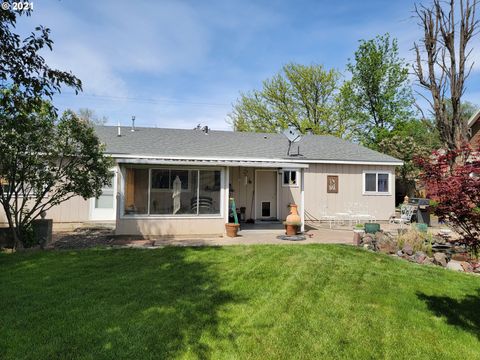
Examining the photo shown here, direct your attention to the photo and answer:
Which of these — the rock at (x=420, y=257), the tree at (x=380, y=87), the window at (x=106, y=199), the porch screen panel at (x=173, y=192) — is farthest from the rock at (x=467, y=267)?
the tree at (x=380, y=87)

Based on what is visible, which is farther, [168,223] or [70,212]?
[70,212]

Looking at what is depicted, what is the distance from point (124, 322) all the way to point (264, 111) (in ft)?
107

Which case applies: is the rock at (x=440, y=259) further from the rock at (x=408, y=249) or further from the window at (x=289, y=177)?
the window at (x=289, y=177)

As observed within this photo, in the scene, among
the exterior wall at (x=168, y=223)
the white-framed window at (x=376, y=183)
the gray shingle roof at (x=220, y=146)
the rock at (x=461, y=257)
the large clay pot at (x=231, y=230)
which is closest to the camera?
the rock at (x=461, y=257)

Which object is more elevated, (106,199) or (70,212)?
(106,199)

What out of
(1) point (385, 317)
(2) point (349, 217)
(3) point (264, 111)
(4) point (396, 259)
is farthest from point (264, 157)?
(3) point (264, 111)

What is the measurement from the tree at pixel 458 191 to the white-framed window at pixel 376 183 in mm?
11757

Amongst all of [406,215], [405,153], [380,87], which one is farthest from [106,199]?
[380,87]

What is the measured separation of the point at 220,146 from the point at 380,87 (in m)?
22.6

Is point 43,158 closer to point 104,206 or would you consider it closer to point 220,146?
point 104,206

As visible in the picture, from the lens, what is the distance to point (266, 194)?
49.1ft

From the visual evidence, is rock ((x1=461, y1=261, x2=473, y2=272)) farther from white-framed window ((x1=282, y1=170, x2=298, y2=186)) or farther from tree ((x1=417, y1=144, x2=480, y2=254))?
white-framed window ((x1=282, y1=170, x2=298, y2=186))

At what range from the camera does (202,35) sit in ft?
53.1

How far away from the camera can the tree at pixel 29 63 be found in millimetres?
4938
